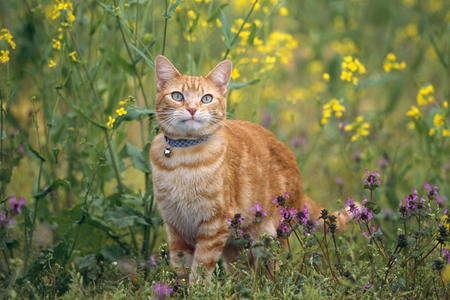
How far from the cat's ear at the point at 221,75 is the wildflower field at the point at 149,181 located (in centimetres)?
15

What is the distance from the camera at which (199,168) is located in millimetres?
2732

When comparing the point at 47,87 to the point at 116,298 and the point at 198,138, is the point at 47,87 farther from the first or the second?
the point at 116,298

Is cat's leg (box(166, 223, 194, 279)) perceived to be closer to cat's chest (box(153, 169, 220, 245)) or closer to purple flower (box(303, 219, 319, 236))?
cat's chest (box(153, 169, 220, 245))

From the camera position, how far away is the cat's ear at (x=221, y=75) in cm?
282

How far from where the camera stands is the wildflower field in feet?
8.20

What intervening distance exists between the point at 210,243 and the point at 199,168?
39 centimetres

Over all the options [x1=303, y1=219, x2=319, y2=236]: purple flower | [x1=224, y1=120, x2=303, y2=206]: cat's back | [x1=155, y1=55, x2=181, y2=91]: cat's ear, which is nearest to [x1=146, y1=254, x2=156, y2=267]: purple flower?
[x1=224, y1=120, x2=303, y2=206]: cat's back

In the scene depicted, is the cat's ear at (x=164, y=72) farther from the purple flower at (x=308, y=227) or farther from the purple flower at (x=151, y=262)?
the purple flower at (x=308, y=227)

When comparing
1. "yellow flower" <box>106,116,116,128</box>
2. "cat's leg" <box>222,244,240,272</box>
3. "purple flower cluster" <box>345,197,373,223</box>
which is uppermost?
"yellow flower" <box>106,116,116,128</box>

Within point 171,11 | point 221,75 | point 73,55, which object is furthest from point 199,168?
point 73,55

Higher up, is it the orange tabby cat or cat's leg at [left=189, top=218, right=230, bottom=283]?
the orange tabby cat

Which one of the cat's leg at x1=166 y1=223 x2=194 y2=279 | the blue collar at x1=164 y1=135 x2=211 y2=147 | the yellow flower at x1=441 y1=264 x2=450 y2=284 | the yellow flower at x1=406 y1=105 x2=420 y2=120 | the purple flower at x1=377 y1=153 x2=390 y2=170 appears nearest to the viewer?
the yellow flower at x1=441 y1=264 x2=450 y2=284

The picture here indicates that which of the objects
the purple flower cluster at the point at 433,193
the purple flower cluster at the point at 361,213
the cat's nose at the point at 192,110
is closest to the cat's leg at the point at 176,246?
the cat's nose at the point at 192,110

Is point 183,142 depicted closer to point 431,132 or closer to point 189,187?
point 189,187
